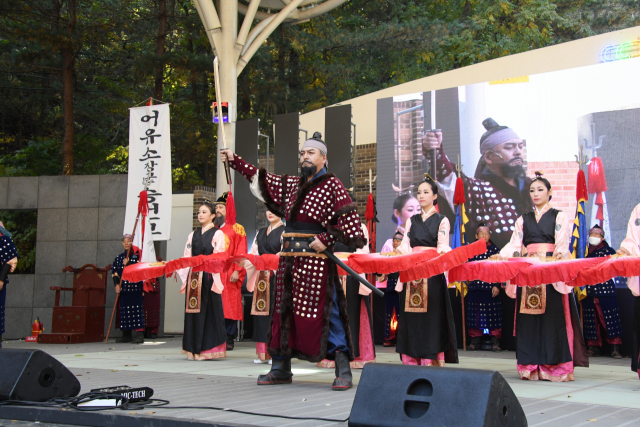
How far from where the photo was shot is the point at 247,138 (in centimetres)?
959

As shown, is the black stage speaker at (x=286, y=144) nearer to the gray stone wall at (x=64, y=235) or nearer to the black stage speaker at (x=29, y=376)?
the gray stone wall at (x=64, y=235)

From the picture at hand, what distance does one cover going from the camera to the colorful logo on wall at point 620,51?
8109 millimetres

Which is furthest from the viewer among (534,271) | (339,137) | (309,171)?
(339,137)

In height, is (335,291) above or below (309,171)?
below

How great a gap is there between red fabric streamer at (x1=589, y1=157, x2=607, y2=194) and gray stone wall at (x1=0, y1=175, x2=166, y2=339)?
6632 mm

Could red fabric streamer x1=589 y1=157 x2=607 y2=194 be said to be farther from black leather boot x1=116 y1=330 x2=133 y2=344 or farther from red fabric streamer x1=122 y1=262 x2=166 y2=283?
black leather boot x1=116 y1=330 x2=133 y2=344

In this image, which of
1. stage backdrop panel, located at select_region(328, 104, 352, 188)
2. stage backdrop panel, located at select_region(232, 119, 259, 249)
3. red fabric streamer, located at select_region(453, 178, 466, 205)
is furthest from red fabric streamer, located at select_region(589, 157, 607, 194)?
stage backdrop panel, located at select_region(232, 119, 259, 249)

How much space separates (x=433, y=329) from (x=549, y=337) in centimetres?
88

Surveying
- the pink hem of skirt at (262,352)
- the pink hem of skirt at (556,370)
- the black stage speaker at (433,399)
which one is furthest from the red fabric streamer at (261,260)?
the black stage speaker at (433,399)

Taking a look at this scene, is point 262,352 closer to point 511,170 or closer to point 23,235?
point 511,170

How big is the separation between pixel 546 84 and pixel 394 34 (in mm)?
8402

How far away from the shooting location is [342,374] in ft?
13.4

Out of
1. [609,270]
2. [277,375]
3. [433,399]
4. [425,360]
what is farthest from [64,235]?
[433,399]

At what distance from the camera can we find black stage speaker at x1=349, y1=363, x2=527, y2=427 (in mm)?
2277
